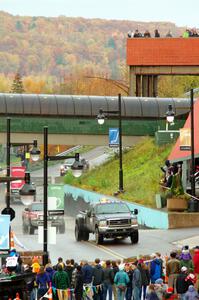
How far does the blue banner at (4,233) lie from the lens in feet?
84.7

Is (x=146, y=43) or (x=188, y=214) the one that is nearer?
(x=188, y=214)

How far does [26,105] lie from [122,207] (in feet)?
145

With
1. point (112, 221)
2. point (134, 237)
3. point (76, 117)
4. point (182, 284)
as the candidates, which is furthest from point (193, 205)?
point (76, 117)

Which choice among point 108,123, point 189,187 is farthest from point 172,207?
point 108,123

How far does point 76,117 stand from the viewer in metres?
81.3

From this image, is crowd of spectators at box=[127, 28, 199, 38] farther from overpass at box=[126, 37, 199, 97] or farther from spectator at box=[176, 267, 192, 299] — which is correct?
spectator at box=[176, 267, 192, 299]

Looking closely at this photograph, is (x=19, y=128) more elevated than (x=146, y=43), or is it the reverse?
(x=146, y=43)

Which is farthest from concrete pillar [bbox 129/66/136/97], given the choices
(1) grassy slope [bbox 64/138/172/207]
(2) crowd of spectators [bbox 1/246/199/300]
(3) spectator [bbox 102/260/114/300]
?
(3) spectator [bbox 102/260/114/300]

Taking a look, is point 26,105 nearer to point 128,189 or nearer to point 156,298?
point 128,189

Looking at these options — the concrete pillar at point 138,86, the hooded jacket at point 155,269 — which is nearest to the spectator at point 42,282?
the hooded jacket at point 155,269

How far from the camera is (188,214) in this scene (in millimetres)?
44188

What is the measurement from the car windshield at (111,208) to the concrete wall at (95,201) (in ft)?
21.6

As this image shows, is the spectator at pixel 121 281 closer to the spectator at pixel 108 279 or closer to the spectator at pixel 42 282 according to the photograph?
the spectator at pixel 108 279

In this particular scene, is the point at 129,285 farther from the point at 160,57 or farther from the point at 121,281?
the point at 160,57
